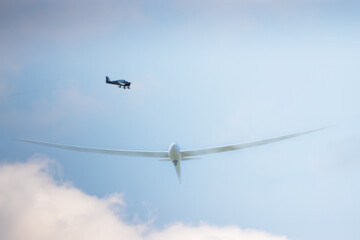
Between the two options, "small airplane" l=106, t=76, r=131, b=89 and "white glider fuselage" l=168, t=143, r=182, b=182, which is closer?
"white glider fuselage" l=168, t=143, r=182, b=182

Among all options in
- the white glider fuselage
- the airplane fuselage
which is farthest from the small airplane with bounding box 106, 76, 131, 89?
the white glider fuselage

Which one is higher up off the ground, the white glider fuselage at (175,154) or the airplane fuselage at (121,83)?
the airplane fuselage at (121,83)

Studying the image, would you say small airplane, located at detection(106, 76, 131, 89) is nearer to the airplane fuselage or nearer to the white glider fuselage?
the airplane fuselage

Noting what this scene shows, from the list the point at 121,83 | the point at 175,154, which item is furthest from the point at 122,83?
the point at 175,154

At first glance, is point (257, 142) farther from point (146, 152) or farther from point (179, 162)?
point (146, 152)

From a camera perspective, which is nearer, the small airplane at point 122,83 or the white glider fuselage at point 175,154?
the white glider fuselage at point 175,154

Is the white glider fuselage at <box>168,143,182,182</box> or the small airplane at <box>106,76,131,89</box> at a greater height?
the small airplane at <box>106,76,131,89</box>

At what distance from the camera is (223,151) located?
237 feet

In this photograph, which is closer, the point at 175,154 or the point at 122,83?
the point at 175,154

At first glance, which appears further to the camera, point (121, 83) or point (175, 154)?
point (121, 83)

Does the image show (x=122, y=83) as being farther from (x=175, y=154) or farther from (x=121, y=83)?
(x=175, y=154)

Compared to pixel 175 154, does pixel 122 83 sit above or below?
above

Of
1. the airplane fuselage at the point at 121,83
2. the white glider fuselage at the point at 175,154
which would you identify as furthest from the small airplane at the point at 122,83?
the white glider fuselage at the point at 175,154

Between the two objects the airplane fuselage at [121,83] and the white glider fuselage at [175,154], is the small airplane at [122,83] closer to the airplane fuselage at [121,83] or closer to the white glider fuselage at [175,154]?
the airplane fuselage at [121,83]
